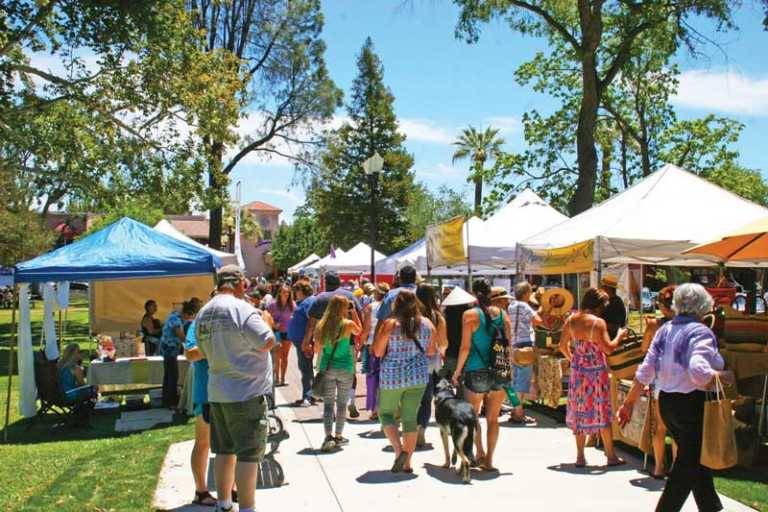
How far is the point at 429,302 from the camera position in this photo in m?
7.24

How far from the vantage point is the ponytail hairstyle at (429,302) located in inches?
283

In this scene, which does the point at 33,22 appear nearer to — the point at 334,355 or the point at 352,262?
the point at 334,355

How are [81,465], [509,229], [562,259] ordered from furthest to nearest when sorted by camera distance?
[509,229] → [562,259] → [81,465]

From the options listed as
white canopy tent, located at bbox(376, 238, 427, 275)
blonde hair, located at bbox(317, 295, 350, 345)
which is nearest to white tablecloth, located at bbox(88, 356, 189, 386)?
blonde hair, located at bbox(317, 295, 350, 345)

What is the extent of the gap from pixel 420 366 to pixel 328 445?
175 centimetres

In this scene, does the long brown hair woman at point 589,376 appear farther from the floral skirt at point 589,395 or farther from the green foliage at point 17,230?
the green foliage at point 17,230

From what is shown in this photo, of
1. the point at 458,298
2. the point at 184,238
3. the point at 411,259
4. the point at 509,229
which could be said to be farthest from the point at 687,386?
the point at 411,259

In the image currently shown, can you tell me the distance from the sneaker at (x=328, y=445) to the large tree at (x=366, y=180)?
47.8 meters

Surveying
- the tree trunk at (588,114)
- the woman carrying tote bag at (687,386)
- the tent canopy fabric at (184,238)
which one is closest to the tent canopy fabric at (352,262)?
the tent canopy fabric at (184,238)

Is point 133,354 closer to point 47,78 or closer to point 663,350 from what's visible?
point 47,78

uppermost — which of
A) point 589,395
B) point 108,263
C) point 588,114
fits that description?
point 588,114

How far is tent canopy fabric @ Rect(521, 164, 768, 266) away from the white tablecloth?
6318 millimetres

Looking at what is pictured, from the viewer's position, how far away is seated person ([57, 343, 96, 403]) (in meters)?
9.94

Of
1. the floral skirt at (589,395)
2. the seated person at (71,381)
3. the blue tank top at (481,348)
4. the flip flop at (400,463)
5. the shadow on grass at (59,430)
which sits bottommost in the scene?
the shadow on grass at (59,430)
